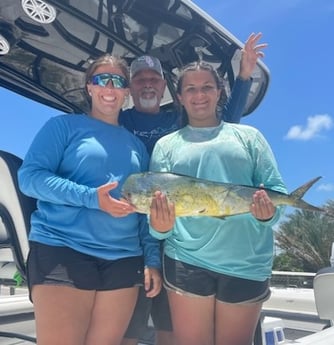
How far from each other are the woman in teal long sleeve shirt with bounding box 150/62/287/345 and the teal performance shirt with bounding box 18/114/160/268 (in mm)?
149

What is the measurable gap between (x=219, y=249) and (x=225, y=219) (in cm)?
12

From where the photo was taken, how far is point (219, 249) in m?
1.87

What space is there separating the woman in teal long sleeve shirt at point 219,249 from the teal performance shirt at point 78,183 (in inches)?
5.9

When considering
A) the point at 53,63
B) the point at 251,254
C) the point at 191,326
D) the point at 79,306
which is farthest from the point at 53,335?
the point at 53,63

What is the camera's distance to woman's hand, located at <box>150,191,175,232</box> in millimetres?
1762

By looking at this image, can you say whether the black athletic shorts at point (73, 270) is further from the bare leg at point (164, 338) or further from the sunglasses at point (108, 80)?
the sunglasses at point (108, 80)

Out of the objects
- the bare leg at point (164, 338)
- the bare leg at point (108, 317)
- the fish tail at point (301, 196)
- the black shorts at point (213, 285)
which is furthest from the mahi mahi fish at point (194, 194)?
the bare leg at point (164, 338)

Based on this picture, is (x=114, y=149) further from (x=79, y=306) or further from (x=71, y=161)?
(x=79, y=306)

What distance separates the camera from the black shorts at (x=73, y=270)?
175 cm

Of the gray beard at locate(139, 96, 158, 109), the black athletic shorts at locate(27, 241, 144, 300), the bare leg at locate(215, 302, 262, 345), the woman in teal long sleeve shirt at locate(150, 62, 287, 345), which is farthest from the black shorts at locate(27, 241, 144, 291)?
the gray beard at locate(139, 96, 158, 109)

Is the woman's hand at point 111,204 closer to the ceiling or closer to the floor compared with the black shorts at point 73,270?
closer to the ceiling

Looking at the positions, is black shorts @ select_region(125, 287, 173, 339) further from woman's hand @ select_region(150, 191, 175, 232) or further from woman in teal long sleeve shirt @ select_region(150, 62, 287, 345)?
woman's hand @ select_region(150, 191, 175, 232)

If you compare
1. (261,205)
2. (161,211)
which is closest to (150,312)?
(161,211)

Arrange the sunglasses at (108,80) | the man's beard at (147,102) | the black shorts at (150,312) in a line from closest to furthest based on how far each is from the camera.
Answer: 1. the sunglasses at (108,80)
2. the black shorts at (150,312)
3. the man's beard at (147,102)
